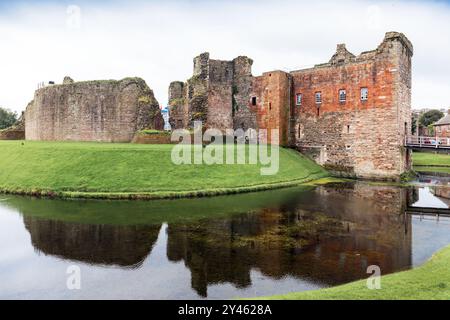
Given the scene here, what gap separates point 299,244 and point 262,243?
113 cm

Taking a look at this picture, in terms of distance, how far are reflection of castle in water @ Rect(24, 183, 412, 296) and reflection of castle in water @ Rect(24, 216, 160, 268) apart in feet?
0.09

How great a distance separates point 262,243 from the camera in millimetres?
11422

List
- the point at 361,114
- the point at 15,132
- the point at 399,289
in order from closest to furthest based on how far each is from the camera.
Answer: the point at 399,289 < the point at 361,114 < the point at 15,132

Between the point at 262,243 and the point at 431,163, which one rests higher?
the point at 431,163

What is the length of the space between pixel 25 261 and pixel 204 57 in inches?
1148

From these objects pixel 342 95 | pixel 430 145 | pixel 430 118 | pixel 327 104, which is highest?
pixel 430 118

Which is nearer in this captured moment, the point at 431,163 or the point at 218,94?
the point at 218,94

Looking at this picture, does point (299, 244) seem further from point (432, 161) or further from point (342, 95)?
point (432, 161)

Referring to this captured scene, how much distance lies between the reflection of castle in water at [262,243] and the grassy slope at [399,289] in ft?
2.15

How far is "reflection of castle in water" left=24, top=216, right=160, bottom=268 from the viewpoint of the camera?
399 inches

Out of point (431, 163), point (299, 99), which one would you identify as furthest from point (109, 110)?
point (431, 163)
